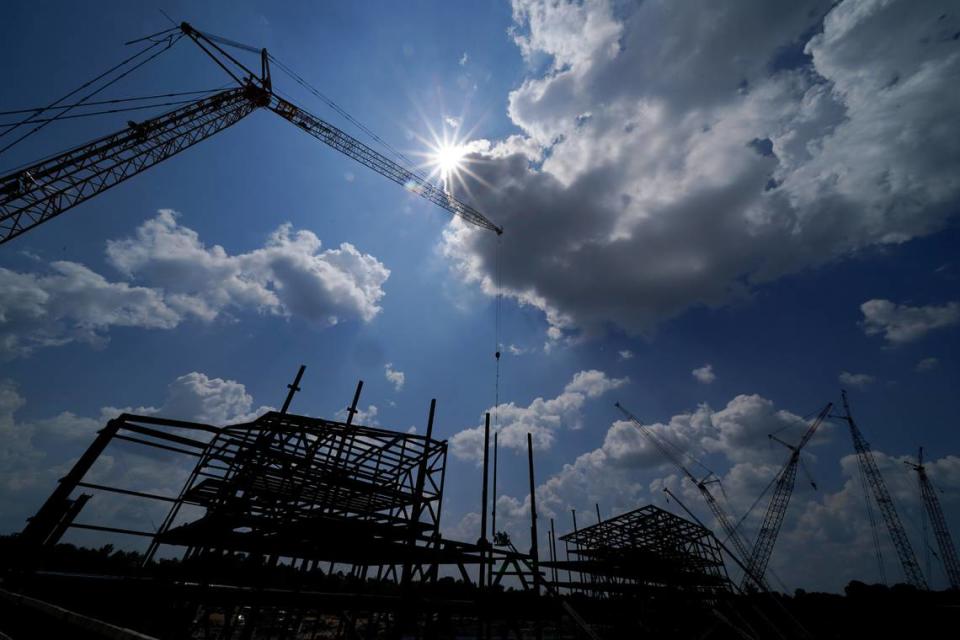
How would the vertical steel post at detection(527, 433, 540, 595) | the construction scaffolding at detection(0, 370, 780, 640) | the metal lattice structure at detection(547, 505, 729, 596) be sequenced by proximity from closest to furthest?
the construction scaffolding at detection(0, 370, 780, 640), the vertical steel post at detection(527, 433, 540, 595), the metal lattice structure at detection(547, 505, 729, 596)

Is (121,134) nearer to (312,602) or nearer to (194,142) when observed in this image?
(194,142)

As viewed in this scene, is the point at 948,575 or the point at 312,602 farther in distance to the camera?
the point at 948,575

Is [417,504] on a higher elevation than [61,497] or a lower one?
higher

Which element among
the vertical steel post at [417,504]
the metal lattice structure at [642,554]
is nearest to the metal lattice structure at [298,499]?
the vertical steel post at [417,504]

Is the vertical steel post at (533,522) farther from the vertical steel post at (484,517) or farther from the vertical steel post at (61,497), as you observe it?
the vertical steel post at (61,497)

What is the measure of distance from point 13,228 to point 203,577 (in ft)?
90.8

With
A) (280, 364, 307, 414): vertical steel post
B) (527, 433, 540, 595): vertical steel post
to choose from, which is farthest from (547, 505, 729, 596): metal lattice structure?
(280, 364, 307, 414): vertical steel post

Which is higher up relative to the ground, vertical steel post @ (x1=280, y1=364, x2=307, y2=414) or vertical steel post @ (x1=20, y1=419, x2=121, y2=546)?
vertical steel post @ (x1=280, y1=364, x2=307, y2=414)

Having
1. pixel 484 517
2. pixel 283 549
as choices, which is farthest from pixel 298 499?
pixel 484 517

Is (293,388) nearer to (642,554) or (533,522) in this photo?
(533,522)

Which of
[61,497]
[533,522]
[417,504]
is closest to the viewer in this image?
[61,497]

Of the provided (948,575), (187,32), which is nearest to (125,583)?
(187,32)

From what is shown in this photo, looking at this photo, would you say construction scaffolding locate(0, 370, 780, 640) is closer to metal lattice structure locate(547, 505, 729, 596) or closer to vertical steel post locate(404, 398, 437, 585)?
vertical steel post locate(404, 398, 437, 585)

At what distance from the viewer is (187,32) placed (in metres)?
33.0
